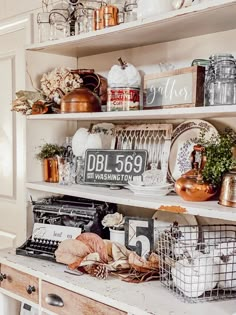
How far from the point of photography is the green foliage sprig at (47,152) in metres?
2.35

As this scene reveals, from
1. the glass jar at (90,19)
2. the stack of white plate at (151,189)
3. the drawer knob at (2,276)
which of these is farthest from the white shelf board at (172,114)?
the drawer knob at (2,276)

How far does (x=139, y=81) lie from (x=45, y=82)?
51 centimetres

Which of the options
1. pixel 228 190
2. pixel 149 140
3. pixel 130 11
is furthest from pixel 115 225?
pixel 130 11

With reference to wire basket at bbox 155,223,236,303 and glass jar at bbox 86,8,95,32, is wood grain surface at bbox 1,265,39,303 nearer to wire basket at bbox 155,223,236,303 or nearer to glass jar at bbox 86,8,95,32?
wire basket at bbox 155,223,236,303

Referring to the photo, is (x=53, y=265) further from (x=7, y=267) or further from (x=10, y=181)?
(x=10, y=181)

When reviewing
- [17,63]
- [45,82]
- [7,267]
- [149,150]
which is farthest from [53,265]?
[17,63]

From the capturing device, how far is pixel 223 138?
5.78ft

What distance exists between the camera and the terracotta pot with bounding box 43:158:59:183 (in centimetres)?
235

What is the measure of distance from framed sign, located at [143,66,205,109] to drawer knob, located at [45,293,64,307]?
84 cm

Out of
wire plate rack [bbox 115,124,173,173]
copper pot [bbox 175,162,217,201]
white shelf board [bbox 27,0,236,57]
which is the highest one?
white shelf board [bbox 27,0,236,57]

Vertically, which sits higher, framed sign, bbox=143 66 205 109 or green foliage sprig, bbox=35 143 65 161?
framed sign, bbox=143 66 205 109

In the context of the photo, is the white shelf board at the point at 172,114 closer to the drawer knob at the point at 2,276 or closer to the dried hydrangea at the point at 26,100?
the dried hydrangea at the point at 26,100

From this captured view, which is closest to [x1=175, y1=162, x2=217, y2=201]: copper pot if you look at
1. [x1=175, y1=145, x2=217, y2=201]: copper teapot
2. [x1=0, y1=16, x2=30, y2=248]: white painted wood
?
[x1=175, y1=145, x2=217, y2=201]: copper teapot

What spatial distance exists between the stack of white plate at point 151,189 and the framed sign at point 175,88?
0.31m
